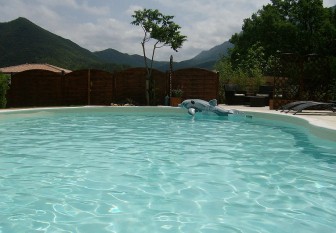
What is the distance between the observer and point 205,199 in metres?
5.15

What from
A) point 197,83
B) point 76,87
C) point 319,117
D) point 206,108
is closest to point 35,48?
point 76,87

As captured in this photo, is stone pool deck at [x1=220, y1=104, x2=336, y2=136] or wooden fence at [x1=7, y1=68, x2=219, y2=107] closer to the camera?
stone pool deck at [x1=220, y1=104, x2=336, y2=136]

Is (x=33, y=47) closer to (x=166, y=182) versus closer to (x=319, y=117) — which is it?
(x=319, y=117)

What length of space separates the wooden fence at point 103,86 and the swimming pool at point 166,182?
11.3 meters

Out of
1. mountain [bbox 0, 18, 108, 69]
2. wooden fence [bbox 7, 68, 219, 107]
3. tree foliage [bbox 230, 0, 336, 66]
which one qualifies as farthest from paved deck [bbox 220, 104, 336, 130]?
mountain [bbox 0, 18, 108, 69]

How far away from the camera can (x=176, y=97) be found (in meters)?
22.0

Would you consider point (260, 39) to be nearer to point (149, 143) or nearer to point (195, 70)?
point (195, 70)

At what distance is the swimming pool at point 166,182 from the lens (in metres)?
4.30

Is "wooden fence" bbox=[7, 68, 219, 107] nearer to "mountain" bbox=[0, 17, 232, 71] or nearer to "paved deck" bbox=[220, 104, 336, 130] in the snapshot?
"paved deck" bbox=[220, 104, 336, 130]

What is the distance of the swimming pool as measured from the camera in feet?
14.1

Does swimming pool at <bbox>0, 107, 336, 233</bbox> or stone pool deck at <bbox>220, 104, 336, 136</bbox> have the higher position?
stone pool deck at <bbox>220, 104, 336, 136</bbox>

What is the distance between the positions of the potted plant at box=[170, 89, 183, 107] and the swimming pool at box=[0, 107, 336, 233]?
10.0 meters

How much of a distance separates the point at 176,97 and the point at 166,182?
16114mm

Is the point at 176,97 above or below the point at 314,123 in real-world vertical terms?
above
